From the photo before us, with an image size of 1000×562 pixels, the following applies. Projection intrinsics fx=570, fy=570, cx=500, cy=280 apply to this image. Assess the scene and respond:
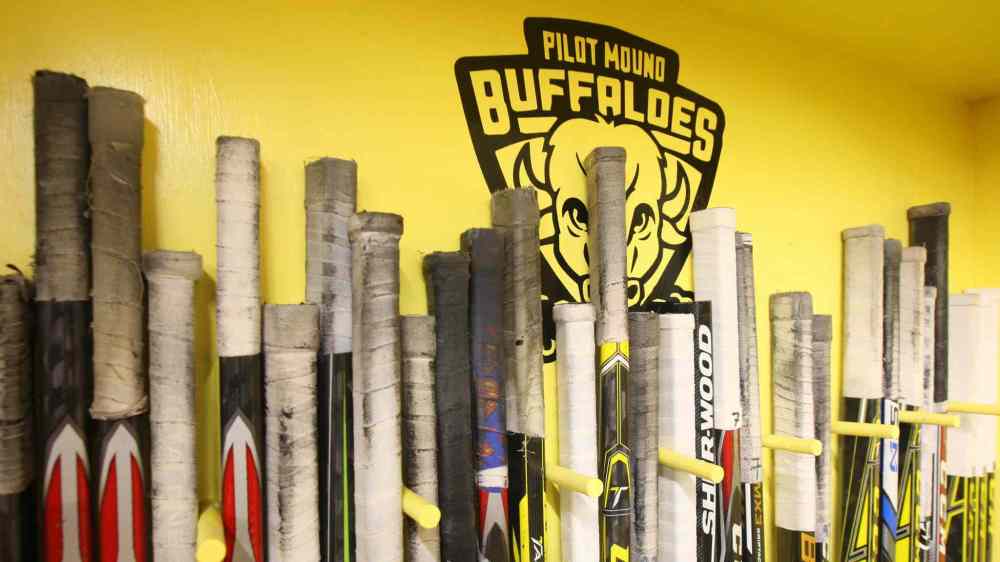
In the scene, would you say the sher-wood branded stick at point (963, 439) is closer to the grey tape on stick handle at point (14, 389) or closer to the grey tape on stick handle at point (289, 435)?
the grey tape on stick handle at point (289, 435)

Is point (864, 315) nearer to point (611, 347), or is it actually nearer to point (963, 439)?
point (963, 439)

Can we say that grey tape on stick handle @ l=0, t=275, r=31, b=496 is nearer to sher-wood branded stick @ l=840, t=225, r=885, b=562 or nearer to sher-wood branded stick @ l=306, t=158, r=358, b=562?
sher-wood branded stick @ l=306, t=158, r=358, b=562

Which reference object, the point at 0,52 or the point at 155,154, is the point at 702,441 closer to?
the point at 155,154

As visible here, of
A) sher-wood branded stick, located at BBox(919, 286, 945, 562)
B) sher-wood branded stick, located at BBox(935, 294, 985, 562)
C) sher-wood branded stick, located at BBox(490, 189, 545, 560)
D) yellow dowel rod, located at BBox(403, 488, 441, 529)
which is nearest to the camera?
yellow dowel rod, located at BBox(403, 488, 441, 529)

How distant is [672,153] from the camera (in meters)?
1.25

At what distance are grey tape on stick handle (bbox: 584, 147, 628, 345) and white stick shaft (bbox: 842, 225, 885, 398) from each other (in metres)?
0.84

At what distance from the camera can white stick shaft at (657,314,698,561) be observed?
1093mm

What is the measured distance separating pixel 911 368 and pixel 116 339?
1.78 metres

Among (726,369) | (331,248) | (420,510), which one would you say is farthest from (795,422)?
(331,248)

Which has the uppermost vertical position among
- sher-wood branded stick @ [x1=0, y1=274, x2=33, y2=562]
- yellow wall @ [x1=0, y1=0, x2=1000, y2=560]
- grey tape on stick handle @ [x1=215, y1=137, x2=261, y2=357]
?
yellow wall @ [x1=0, y1=0, x2=1000, y2=560]

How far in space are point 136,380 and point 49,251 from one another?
0.17m

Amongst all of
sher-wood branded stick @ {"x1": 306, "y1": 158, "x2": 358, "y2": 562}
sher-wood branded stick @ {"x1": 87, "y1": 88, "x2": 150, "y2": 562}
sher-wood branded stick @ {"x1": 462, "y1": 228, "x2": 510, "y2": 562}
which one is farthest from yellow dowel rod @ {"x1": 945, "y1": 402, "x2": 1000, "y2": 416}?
sher-wood branded stick @ {"x1": 87, "y1": 88, "x2": 150, "y2": 562}

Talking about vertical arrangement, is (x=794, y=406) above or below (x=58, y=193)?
below

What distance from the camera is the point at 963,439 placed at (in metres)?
1.74
